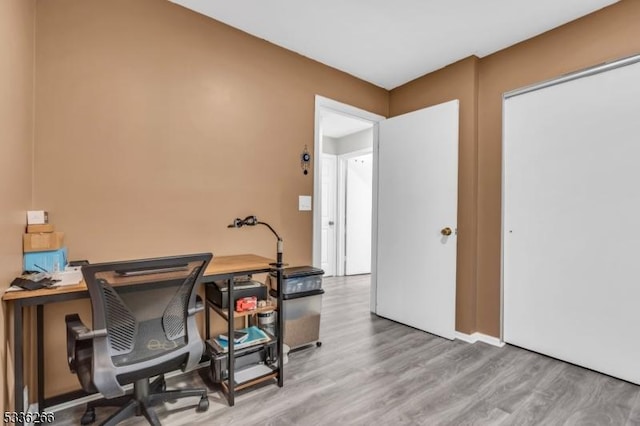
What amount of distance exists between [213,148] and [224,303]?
44.0 inches

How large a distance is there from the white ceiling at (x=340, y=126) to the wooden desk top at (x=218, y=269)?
2.65 metres

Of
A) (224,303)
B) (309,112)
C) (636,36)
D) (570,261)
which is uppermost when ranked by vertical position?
(636,36)

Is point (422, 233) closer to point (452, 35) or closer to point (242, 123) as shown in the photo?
point (452, 35)

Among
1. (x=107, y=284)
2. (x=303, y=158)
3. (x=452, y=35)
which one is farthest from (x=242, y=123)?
(x=452, y=35)

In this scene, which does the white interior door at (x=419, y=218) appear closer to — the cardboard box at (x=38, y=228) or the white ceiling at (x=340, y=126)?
the white ceiling at (x=340, y=126)

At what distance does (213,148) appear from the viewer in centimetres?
231

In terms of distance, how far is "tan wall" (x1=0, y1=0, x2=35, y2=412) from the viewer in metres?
1.26

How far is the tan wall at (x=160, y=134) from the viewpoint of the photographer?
1.77 metres

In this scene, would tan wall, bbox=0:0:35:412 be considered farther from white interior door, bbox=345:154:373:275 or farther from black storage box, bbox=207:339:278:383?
white interior door, bbox=345:154:373:275

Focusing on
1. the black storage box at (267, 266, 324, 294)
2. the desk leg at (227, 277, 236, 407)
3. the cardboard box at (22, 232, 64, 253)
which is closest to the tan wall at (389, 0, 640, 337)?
the black storage box at (267, 266, 324, 294)

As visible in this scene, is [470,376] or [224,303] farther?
[470,376]

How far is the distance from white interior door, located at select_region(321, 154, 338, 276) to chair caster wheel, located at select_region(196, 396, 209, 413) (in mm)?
3617

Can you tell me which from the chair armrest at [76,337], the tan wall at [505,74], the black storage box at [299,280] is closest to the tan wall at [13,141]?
the chair armrest at [76,337]

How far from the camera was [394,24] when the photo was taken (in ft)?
7.67
